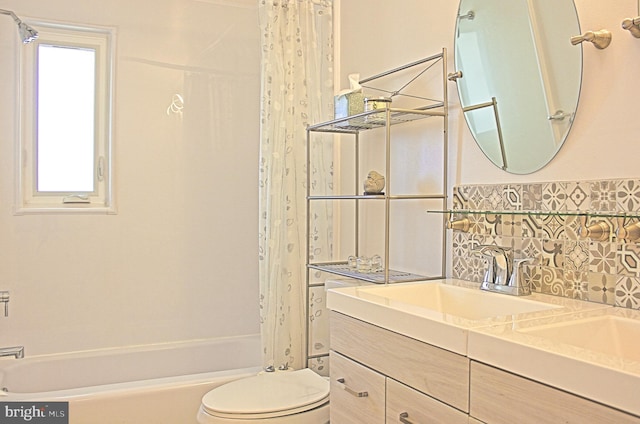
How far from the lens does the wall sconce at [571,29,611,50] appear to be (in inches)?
58.0

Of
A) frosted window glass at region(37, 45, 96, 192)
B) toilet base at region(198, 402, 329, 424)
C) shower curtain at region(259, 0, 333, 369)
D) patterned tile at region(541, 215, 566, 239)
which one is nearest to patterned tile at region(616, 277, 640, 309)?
patterned tile at region(541, 215, 566, 239)

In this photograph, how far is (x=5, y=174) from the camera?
2688mm

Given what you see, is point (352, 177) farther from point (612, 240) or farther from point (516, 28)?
point (612, 240)

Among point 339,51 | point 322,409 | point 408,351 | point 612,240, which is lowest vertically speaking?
point 322,409

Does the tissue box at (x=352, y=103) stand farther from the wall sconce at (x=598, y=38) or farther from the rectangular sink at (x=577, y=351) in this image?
the rectangular sink at (x=577, y=351)

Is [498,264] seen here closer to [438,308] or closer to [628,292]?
[438,308]

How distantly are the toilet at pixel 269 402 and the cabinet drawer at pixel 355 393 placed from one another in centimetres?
29

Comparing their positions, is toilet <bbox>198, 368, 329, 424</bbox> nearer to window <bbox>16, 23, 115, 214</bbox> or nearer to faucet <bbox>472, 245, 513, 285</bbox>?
faucet <bbox>472, 245, 513, 285</bbox>

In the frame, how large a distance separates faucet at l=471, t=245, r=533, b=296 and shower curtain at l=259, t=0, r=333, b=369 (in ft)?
3.55

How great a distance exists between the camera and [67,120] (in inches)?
114

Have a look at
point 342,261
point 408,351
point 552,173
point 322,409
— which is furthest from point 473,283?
point 342,261

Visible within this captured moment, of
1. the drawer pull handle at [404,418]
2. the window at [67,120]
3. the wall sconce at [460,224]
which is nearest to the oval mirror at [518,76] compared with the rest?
the wall sconce at [460,224]

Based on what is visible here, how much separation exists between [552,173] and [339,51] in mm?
1540

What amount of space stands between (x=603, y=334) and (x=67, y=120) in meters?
2.71
